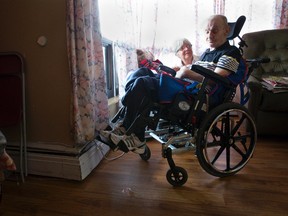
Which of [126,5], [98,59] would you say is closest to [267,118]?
[98,59]

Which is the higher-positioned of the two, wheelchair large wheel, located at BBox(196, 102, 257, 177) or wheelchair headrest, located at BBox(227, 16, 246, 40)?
wheelchair headrest, located at BBox(227, 16, 246, 40)

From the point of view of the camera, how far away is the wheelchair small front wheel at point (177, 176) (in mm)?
1191

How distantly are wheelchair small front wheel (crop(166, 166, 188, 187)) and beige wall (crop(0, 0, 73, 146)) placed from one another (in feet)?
2.06

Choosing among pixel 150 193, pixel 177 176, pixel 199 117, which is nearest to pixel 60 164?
pixel 150 193

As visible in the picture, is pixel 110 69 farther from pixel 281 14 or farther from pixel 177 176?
pixel 281 14

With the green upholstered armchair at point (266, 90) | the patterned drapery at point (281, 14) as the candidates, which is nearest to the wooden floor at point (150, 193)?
the green upholstered armchair at point (266, 90)

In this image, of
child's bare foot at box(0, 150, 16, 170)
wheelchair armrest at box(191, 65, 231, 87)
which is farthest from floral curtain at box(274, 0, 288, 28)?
child's bare foot at box(0, 150, 16, 170)

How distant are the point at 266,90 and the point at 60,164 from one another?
1638mm

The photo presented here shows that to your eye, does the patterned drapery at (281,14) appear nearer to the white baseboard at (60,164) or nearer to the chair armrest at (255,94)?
the chair armrest at (255,94)

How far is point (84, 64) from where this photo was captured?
121cm

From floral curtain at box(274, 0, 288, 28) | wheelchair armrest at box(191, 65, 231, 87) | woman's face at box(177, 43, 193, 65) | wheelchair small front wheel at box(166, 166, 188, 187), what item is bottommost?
wheelchair small front wheel at box(166, 166, 188, 187)

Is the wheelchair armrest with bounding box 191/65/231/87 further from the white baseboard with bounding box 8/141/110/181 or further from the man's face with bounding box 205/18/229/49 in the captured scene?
the white baseboard with bounding box 8/141/110/181

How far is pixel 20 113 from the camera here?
1.28m

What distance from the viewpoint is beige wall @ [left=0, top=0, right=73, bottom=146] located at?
48.4 inches
